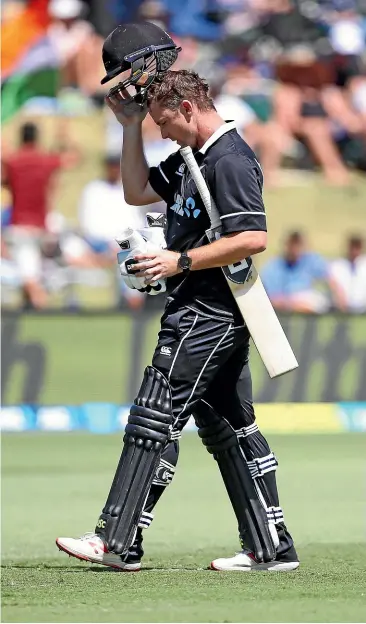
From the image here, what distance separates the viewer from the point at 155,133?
17.9 m

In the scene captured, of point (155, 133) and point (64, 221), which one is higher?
point (155, 133)

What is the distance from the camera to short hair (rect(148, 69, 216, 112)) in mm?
6004

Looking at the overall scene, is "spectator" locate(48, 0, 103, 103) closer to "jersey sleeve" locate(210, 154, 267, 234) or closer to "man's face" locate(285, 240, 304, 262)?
"man's face" locate(285, 240, 304, 262)

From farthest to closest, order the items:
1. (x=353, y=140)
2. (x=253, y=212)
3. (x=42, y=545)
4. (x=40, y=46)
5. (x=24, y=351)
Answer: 1. (x=353, y=140)
2. (x=40, y=46)
3. (x=24, y=351)
4. (x=42, y=545)
5. (x=253, y=212)

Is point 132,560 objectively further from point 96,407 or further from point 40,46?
point 40,46

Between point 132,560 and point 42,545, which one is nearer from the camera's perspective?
point 132,560

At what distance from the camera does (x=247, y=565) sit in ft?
20.7

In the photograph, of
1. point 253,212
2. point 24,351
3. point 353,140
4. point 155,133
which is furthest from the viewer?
point 353,140

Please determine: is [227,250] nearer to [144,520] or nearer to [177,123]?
[177,123]

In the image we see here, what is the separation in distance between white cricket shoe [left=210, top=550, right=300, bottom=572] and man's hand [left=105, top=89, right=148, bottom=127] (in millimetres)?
2146

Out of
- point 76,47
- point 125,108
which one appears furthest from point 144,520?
point 76,47

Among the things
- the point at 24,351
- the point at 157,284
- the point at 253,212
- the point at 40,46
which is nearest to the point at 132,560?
the point at 157,284

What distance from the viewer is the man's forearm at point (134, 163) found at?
641 centimetres

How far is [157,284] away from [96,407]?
746 cm
